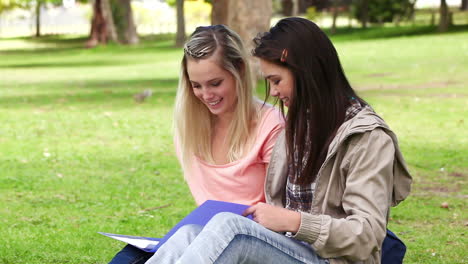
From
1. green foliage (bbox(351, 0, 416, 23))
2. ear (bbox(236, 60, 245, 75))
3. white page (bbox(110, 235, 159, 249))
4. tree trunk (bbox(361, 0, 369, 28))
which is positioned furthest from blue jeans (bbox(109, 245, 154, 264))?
green foliage (bbox(351, 0, 416, 23))

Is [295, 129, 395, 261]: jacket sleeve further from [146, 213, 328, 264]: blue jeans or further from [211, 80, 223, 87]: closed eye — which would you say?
[211, 80, 223, 87]: closed eye

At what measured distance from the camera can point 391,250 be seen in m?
3.20

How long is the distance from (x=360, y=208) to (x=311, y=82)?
482mm

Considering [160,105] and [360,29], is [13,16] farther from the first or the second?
[160,105]

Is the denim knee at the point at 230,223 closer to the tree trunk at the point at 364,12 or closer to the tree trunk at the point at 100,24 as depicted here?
the tree trunk at the point at 364,12

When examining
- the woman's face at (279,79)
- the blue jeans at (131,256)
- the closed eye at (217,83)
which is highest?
the woman's face at (279,79)

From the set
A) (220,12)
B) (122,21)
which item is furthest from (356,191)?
(122,21)

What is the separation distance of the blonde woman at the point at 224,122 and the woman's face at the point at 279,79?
2.04ft

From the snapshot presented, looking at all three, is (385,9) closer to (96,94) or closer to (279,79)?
(96,94)

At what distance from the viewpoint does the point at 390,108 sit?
11.8 meters

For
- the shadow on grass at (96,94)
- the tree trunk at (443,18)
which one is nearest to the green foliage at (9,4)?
the tree trunk at (443,18)

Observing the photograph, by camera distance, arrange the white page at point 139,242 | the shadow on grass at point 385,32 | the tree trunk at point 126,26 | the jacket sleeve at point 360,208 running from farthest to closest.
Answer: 1. the tree trunk at point 126,26
2. the shadow on grass at point 385,32
3. the white page at point 139,242
4. the jacket sleeve at point 360,208

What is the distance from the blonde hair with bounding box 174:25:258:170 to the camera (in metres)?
3.68

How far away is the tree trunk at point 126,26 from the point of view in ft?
127
